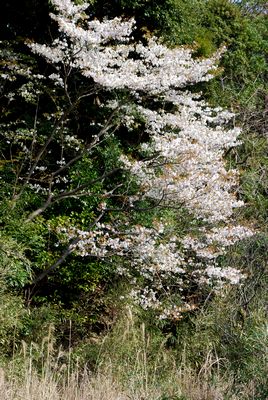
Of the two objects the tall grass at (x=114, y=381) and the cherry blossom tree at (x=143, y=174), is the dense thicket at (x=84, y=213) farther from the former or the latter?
the tall grass at (x=114, y=381)

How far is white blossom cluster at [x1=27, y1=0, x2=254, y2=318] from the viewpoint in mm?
7062

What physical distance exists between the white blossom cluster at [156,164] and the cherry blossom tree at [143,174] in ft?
0.04

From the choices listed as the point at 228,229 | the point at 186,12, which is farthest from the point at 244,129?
the point at 228,229

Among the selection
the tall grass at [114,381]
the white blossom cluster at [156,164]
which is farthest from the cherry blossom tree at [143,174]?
the tall grass at [114,381]

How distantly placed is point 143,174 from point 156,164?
22 centimetres

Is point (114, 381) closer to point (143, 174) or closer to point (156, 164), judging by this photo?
point (143, 174)

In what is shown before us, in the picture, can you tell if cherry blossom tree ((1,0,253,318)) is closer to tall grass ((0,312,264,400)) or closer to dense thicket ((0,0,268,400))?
dense thicket ((0,0,268,400))

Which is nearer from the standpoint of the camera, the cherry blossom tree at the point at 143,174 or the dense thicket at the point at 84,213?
the dense thicket at the point at 84,213

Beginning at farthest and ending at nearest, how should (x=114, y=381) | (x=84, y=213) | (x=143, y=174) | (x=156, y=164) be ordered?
(x=84, y=213), (x=156, y=164), (x=143, y=174), (x=114, y=381)

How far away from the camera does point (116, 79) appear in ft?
22.5

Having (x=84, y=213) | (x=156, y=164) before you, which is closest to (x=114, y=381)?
(x=84, y=213)

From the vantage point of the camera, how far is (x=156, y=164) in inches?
295

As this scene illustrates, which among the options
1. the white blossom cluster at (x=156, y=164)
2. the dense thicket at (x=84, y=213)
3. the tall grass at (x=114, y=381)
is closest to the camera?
the tall grass at (x=114, y=381)

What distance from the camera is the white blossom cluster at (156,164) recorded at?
23.2 ft
